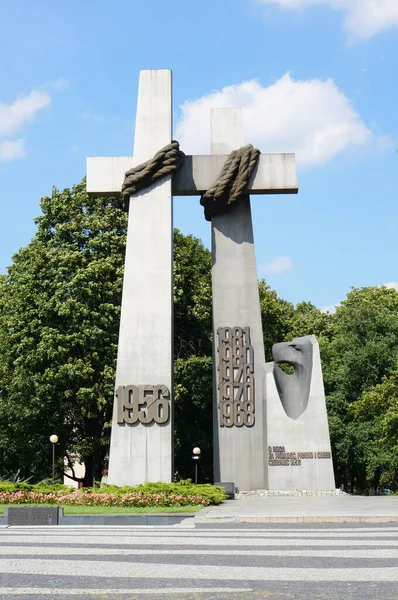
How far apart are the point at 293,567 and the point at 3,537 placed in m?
5.06

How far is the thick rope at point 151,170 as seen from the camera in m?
24.9

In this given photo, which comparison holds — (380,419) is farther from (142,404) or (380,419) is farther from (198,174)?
(142,404)

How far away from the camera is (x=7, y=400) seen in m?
34.7

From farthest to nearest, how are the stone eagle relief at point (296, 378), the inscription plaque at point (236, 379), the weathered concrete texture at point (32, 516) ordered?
the inscription plaque at point (236, 379), the stone eagle relief at point (296, 378), the weathered concrete texture at point (32, 516)

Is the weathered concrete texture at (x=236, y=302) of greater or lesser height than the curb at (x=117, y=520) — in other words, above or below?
above

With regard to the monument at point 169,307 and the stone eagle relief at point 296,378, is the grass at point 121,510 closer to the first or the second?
the monument at point 169,307

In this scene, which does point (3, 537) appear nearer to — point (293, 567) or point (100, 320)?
point (293, 567)

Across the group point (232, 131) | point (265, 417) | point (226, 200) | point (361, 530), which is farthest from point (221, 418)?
point (361, 530)

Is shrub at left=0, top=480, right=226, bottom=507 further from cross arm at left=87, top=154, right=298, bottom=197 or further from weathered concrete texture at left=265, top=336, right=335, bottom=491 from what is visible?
cross arm at left=87, top=154, right=298, bottom=197

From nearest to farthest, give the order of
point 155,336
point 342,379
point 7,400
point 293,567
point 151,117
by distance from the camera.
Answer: point 293,567 < point 155,336 < point 151,117 < point 7,400 < point 342,379

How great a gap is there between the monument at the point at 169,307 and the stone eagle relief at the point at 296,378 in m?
0.63

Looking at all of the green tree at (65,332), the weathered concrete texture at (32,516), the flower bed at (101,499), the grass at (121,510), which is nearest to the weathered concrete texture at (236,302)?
the flower bed at (101,499)

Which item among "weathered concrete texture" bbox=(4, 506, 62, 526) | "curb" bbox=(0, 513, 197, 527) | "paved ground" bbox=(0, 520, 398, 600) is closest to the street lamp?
"curb" bbox=(0, 513, 197, 527)

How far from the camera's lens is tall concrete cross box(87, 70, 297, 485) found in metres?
23.3
